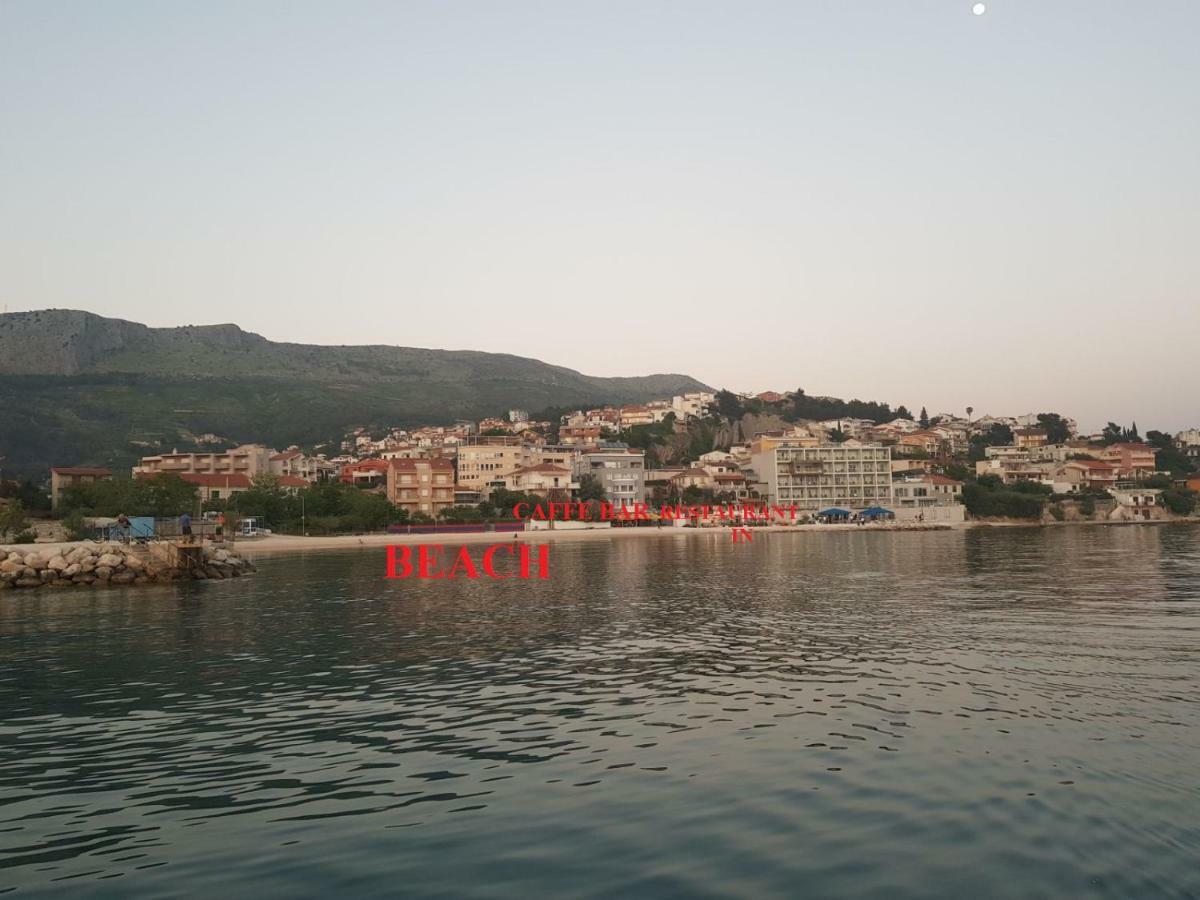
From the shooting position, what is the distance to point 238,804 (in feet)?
38.3

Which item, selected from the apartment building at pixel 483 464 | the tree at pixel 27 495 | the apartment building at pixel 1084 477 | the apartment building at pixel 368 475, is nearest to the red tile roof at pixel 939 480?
the apartment building at pixel 1084 477

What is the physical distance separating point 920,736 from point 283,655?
53.7 ft

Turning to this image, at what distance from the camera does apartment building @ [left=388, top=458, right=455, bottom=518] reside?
125938mm

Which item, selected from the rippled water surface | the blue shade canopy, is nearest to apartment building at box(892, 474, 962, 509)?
the blue shade canopy

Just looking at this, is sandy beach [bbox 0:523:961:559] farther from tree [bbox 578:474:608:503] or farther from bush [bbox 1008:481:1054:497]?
bush [bbox 1008:481:1054:497]

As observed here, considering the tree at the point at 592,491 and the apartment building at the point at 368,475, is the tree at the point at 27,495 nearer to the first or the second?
the apartment building at the point at 368,475

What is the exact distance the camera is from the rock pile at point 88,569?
158 feet

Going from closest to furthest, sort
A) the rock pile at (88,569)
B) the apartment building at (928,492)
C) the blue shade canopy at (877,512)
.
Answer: the rock pile at (88,569), the blue shade canopy at (877,512), the apartment building at (928,492)

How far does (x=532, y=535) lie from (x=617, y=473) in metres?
39.5

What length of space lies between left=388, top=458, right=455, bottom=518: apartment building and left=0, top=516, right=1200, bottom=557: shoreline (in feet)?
61.4

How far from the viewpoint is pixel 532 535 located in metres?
106

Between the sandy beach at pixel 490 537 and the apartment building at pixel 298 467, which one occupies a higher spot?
the apartment building at pixel 298 467

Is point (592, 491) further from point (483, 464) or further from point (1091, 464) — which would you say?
point (1091, 464)

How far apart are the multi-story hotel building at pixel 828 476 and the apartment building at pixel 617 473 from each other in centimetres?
2247
